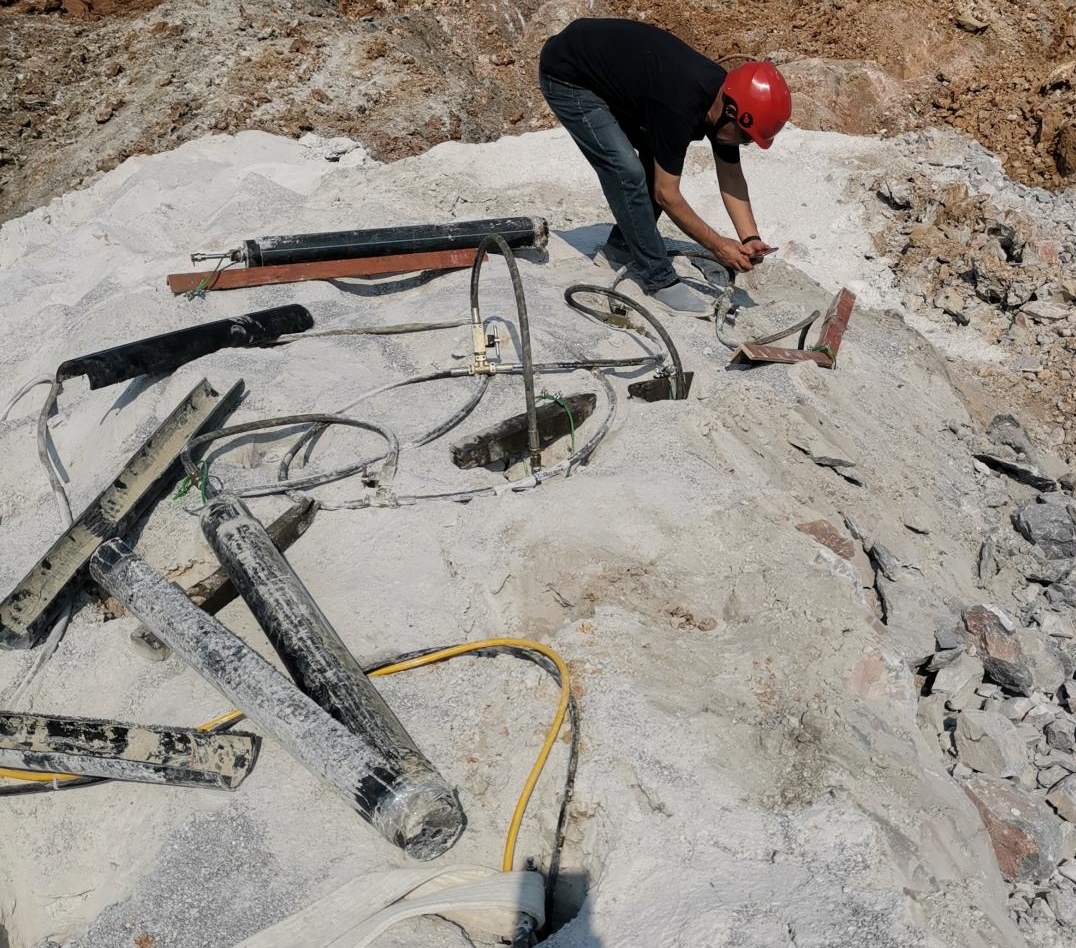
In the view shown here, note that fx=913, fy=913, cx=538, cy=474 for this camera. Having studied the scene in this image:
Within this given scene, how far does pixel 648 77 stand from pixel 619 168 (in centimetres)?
54

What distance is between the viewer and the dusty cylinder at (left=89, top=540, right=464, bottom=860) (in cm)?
239

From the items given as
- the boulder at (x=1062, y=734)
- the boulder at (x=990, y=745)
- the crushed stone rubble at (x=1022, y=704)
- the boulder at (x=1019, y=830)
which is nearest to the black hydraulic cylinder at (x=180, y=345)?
the crushed stone rubble at (x=1022, y=704)

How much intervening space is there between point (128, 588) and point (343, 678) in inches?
37.4

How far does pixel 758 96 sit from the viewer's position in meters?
4.43

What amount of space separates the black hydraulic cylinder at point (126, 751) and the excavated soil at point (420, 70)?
19.9 feet

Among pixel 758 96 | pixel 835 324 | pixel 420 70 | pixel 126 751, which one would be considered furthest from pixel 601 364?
pixel 420 70

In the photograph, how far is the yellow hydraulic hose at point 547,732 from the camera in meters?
2.56

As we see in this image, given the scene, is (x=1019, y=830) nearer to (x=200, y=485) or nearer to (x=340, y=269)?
(x=200, y=485)

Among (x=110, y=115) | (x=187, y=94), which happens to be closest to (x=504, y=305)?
(x=187, y=94)

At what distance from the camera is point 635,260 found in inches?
217

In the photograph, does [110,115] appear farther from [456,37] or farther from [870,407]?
[870,407]

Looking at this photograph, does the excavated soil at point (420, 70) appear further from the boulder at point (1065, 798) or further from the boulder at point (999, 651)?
the boulder at point (1065, 798)

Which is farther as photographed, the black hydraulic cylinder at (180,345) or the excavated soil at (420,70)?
the excavated soil at (420,70)

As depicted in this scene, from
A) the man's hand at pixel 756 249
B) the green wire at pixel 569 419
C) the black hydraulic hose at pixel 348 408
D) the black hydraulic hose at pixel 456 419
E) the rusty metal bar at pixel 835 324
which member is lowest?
the rusty metal bar at pixel 835 324
